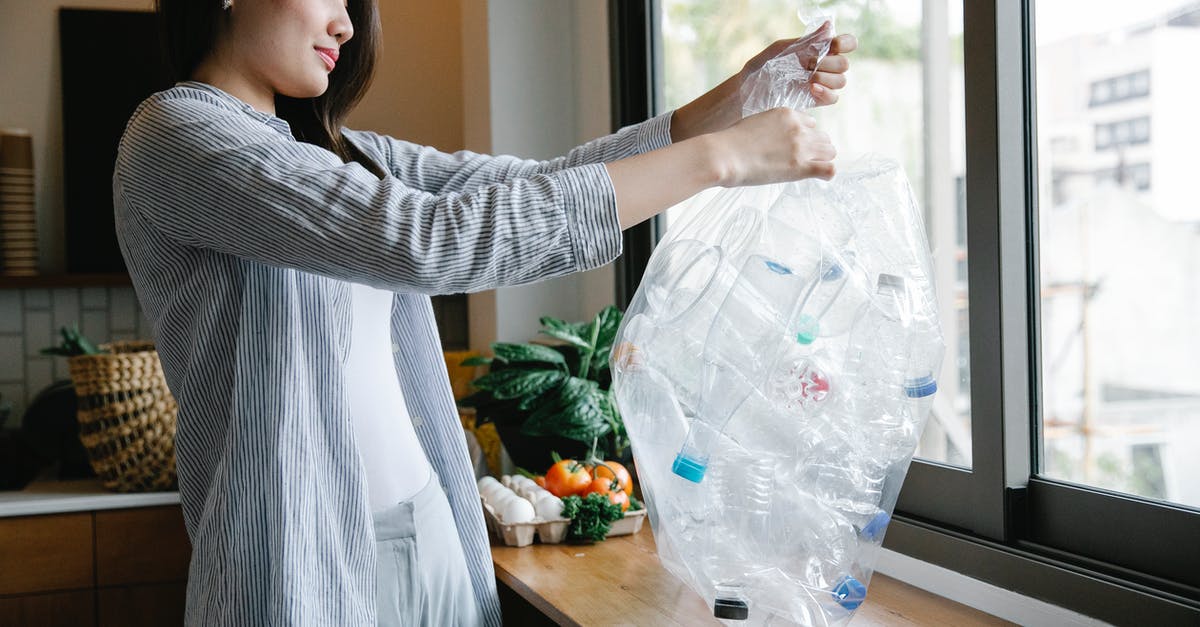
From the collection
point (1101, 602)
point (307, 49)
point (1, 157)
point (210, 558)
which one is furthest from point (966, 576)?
point (1, 157)

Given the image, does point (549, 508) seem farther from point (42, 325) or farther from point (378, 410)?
point (42, 325)

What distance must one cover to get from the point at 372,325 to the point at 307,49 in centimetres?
30

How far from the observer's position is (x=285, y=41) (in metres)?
1.05

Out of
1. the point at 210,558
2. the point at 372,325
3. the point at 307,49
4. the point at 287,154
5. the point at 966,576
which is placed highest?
the point at 307,49

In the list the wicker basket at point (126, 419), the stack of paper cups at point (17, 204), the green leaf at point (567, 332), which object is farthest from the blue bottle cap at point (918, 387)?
the stack of paper cups at point (17, 204)

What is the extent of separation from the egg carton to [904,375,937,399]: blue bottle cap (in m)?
0.71

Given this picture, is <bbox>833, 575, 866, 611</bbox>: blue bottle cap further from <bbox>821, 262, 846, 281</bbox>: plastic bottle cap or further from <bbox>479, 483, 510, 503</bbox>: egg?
<bbox>479, 483, 510, 503</bbox>: egg

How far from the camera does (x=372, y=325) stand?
3.76ft

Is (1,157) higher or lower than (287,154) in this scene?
higher

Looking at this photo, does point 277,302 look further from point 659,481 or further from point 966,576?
point 966,576

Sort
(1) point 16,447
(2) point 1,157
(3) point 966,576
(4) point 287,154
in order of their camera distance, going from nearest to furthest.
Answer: (4) point 287,154 < (3) point 966,576 < (1) point 16,447 < (2) point 1,157

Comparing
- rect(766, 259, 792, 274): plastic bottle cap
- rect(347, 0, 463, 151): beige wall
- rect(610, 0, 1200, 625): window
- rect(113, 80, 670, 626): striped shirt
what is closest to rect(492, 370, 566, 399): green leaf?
rect(610, 0, 1200, 625): window

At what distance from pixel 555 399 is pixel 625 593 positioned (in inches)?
21.5

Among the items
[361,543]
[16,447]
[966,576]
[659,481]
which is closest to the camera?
[361,543]
